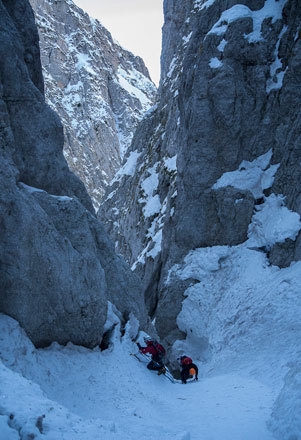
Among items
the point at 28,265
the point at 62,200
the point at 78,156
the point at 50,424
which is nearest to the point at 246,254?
the point at 62,200

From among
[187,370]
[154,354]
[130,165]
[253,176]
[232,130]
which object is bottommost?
[187,370]

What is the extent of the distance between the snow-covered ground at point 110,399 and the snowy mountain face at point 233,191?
5.70m

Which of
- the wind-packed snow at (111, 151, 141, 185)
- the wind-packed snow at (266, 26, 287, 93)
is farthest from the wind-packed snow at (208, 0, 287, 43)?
the wind-packed snow at (111, 151, 141, 185)

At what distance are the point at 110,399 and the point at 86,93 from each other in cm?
12492

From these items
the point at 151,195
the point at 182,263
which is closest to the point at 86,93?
the point at 151,195

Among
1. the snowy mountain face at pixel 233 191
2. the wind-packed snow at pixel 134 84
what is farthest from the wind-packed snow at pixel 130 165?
the wind-packed snow at pixel 134 84

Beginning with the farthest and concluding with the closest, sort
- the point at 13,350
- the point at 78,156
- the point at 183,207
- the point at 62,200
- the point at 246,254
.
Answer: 1. the point at 78,156
2. the point at 183,207
3. the point at 246,254
4. the point at 62,200
5. the point at 13,350

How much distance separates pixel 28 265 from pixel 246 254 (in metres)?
15.2

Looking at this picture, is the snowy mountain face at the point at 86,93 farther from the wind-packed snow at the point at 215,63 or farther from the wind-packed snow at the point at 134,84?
the wind-packed snow at the point at 215,63

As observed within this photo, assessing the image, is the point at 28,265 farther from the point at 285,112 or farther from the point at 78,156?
the point at 78,156

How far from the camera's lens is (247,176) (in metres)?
24.4

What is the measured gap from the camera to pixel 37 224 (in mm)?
10664

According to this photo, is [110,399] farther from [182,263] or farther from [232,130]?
[232,130]

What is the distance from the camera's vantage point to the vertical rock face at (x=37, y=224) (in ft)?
32.6
